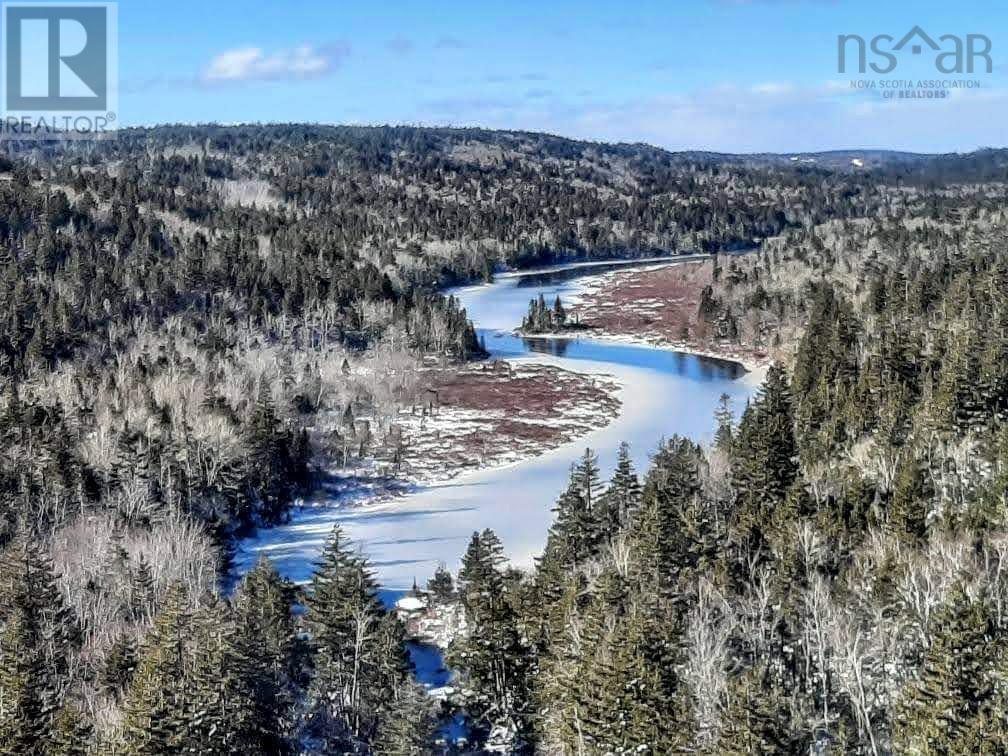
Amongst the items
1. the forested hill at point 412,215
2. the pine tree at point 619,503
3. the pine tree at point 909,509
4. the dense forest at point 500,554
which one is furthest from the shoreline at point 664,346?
the pine tree at point 909,509

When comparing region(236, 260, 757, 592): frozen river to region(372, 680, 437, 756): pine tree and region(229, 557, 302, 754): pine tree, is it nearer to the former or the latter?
region(229, 557, 302, 754): pine tree

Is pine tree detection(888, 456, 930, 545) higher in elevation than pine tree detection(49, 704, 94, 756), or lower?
higher

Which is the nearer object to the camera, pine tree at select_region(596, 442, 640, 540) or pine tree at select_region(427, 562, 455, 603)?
pine tree at select_region(427, 562, 455, 603)

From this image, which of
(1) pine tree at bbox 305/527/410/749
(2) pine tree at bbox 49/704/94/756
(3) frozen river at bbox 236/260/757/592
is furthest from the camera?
(3) frozen river at bbox 236/260/757/592

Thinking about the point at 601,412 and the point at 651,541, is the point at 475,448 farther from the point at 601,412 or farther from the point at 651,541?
the point at 651,541

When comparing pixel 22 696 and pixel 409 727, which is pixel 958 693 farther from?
pixel 22 696

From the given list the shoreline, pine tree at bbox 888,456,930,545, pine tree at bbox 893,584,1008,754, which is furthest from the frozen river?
pine tree at bbox 893,584,1008,754

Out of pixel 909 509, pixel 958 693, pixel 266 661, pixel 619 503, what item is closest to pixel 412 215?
pixel 619 503
